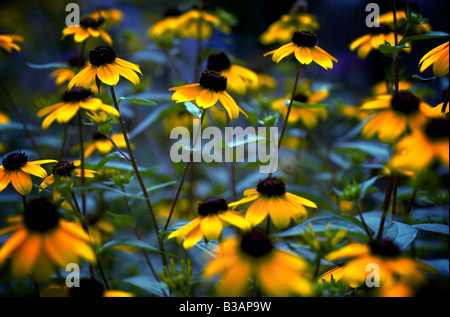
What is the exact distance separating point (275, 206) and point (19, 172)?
18.5 inches

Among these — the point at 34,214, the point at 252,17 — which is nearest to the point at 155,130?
the point at 252,17

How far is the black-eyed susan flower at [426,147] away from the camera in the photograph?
15.4 inches

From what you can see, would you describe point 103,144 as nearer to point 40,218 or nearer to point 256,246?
point 40,218

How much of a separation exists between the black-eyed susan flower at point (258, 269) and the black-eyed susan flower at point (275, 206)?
7 centimetres

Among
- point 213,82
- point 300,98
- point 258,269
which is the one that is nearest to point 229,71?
point 213,82

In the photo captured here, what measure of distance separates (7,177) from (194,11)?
806mm

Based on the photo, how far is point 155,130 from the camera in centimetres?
234

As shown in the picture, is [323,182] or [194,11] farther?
[323,182]

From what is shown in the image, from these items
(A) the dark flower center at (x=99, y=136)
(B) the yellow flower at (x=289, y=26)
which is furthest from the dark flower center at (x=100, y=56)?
(B) the yellow flower at (x=289, y=26)

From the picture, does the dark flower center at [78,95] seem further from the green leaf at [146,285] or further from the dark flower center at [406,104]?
the dark flower center at [406,104]

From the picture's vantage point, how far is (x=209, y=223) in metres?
0.52

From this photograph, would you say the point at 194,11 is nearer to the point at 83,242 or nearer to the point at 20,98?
the point at 83,242

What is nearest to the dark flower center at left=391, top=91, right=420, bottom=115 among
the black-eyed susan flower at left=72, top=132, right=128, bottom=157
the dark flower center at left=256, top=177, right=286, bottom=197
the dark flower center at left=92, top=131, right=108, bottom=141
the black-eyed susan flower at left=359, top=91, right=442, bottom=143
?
the black-eyed susan flower at left=359, top=91, right=442, bottom=143

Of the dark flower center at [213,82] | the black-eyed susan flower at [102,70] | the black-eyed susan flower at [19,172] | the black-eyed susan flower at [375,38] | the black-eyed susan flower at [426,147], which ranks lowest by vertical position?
the black-eyed susan flower at [19,172]
